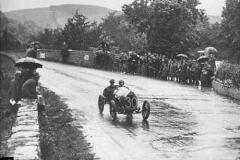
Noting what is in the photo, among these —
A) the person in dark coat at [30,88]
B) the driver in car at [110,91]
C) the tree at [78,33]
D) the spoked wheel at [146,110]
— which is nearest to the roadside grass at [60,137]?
the person in dark coat at [30,88]

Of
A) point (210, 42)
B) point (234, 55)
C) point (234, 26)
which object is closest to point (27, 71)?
point (210, 42)

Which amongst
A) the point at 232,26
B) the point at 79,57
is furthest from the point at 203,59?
the point at 79,57

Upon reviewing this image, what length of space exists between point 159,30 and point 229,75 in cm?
1087

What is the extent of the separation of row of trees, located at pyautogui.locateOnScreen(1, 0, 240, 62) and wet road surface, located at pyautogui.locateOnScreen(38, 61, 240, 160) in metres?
8.64

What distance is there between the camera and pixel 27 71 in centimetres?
1265

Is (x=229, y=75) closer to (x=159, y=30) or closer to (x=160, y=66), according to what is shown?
(x=160, y=66)

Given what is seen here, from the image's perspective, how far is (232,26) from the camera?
2612cm

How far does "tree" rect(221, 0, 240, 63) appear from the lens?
2396 cm

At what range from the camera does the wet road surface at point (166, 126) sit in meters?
8.01

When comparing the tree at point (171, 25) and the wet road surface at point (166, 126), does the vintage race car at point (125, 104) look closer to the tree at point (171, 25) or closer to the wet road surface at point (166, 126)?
the wet road surface at point (166, 126)

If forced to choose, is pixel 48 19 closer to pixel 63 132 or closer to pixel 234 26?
pixel 63 132

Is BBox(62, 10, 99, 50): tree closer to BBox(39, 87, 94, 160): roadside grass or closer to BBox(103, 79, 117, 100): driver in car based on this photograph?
BBox(39, 87, 94, 160): roadside grass

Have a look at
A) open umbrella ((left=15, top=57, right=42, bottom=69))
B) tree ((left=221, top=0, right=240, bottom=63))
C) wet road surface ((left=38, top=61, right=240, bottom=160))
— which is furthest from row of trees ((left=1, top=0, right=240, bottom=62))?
open umbrella ((left=15, top=57, right=42, bottom=69))

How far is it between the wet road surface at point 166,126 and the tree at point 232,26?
7.57m
